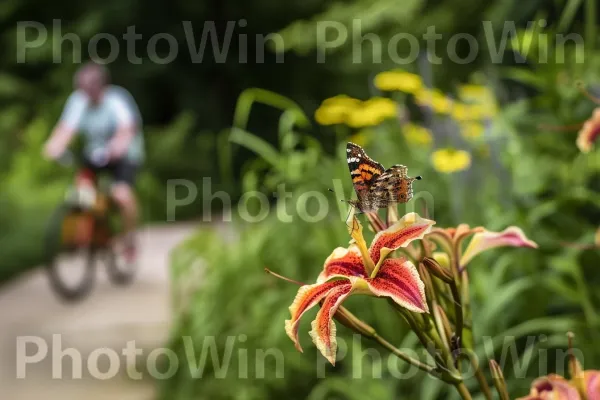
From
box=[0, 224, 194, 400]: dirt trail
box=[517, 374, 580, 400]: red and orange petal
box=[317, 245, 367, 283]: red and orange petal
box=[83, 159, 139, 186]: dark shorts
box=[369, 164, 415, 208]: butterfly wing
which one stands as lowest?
box=[0, 224, 194, 400]: dirt trail

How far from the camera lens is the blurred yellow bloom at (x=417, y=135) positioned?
12.1 ft

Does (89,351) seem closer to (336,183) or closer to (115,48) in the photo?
(336,183)

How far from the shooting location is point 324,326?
64 centimetres

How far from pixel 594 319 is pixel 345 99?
1.58 metres

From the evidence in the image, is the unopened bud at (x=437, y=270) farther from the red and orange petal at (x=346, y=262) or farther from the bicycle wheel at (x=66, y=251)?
→ the bicycle wheel at (x=66, y=251)

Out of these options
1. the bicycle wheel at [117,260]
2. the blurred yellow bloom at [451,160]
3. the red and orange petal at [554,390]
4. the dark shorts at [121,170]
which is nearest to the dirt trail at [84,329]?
the bicycle wheel at [117,260]

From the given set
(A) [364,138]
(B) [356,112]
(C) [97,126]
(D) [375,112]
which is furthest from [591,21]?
(C) [97,126]

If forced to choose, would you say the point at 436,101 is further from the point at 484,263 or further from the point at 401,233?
the point at 401,233

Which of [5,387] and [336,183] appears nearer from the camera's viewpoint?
[336,183]

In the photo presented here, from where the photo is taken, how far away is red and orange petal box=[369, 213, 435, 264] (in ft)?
2.18

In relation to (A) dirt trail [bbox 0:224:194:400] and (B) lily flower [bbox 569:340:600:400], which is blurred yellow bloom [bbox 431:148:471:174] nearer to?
(B) lily flower [bbox 569:340:600:400]

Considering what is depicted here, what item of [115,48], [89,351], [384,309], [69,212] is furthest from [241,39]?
[384,309]

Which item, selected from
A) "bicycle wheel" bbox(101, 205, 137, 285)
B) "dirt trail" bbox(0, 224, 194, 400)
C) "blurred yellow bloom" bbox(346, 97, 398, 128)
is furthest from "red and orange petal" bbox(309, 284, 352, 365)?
"bicycle wheel" bbox(101, 205, 137, 285)

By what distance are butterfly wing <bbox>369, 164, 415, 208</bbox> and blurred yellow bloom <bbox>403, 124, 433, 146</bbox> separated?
2.89 meters
